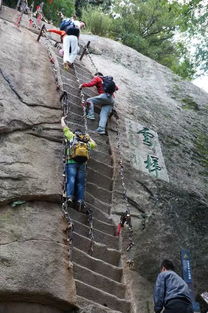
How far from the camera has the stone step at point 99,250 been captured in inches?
253

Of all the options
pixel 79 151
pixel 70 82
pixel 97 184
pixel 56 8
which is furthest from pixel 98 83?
pixel 56 8

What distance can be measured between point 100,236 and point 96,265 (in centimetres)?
72

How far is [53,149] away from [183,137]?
4330 millimetres

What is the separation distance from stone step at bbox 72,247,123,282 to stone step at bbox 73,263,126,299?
7.4 inches

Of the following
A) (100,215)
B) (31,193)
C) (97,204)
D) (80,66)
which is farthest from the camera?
(80,66)

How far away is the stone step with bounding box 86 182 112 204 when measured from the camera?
7.73 metres

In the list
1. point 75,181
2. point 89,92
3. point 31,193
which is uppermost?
point 89,92

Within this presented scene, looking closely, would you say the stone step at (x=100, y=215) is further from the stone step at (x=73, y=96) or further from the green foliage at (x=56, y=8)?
the green foliage at (x=56, y=8)

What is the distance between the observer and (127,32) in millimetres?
18578

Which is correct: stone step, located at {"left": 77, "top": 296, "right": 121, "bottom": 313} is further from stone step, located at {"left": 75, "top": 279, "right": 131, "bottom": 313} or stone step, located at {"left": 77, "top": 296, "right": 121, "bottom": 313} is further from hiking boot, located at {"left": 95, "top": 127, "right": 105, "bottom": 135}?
hiking boot, located at {"left": 95, "top": 127, "right": 105, "bottom": 135}

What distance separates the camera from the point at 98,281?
5.98 meters

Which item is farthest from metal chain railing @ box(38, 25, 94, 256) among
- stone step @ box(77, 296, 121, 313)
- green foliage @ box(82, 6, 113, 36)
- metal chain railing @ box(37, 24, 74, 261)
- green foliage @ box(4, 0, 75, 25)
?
green foliage @ box(82, 6, 113, 36)

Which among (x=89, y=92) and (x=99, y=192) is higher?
(x=89, y=92)

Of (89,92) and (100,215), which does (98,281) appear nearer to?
(100,215)
